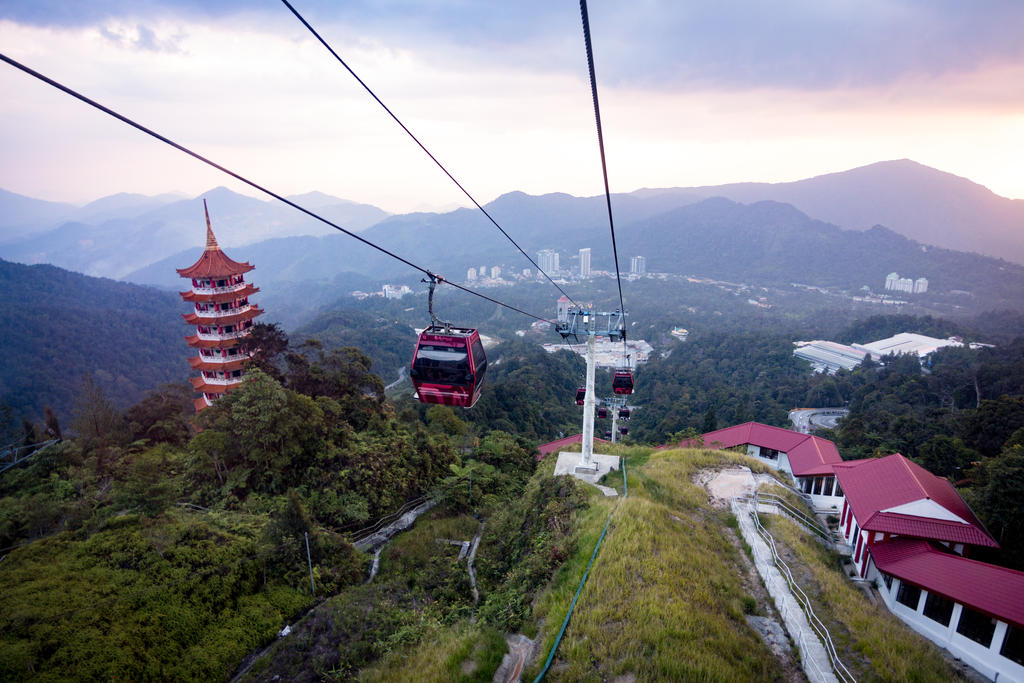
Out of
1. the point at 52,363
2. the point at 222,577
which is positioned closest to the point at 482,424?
the point at 222,577

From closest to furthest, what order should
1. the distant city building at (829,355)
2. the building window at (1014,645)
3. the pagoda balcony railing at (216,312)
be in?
the building window at (1014,645), the pagoda balcony railing at (216,312), the distant city building at (829,355)

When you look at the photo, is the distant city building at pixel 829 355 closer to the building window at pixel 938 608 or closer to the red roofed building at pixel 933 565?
the red roofed building at pixel 933 565

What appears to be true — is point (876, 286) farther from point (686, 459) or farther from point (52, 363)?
point (52, 363)

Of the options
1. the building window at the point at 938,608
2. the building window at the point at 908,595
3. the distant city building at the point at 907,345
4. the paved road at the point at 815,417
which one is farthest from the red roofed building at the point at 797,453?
the distant city building at the point at 907,345

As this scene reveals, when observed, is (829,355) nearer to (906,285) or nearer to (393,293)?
(906,285)

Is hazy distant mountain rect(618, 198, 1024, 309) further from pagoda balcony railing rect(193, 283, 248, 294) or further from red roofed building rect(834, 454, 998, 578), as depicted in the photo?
pagoda balcony railing rect(193, 283, 248, 294)

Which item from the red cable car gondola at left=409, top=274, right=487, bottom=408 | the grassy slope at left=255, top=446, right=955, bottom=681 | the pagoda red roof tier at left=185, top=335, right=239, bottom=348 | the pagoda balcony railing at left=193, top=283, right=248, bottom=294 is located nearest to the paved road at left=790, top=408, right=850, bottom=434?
the grassy slope at left=255, top=446, right=955, bottom=681
